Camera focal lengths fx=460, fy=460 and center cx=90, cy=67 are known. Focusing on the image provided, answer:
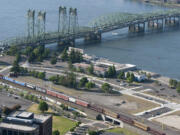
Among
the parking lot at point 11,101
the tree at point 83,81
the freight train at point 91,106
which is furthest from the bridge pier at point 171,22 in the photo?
the parking lot at point 11,101

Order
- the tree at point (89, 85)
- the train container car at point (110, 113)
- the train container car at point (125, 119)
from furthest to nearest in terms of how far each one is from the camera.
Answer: the tree at point (89, 85), the train container car at point (110, 113), the train container car at point (125, 119)

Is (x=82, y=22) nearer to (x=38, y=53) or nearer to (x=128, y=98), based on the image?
(x=38, y=53)

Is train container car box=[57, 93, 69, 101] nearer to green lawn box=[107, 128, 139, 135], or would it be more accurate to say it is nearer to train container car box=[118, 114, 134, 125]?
train container car box=[118, 114, 134, 125]

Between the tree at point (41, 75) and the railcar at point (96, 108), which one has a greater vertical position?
the tree at point (41, 75)

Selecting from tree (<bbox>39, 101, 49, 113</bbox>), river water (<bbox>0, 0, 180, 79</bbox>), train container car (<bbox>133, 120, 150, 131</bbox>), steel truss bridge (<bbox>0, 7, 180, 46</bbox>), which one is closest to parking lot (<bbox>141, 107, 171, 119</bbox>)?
train container car (<bbox>133, 120, 150, 131</bbox>)

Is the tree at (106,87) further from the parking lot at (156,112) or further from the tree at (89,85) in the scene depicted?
the parking lot at (156,112)

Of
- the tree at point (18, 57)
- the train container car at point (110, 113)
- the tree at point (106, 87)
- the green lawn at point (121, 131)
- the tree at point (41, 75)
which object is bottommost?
the green lawn at point (121, 131)
